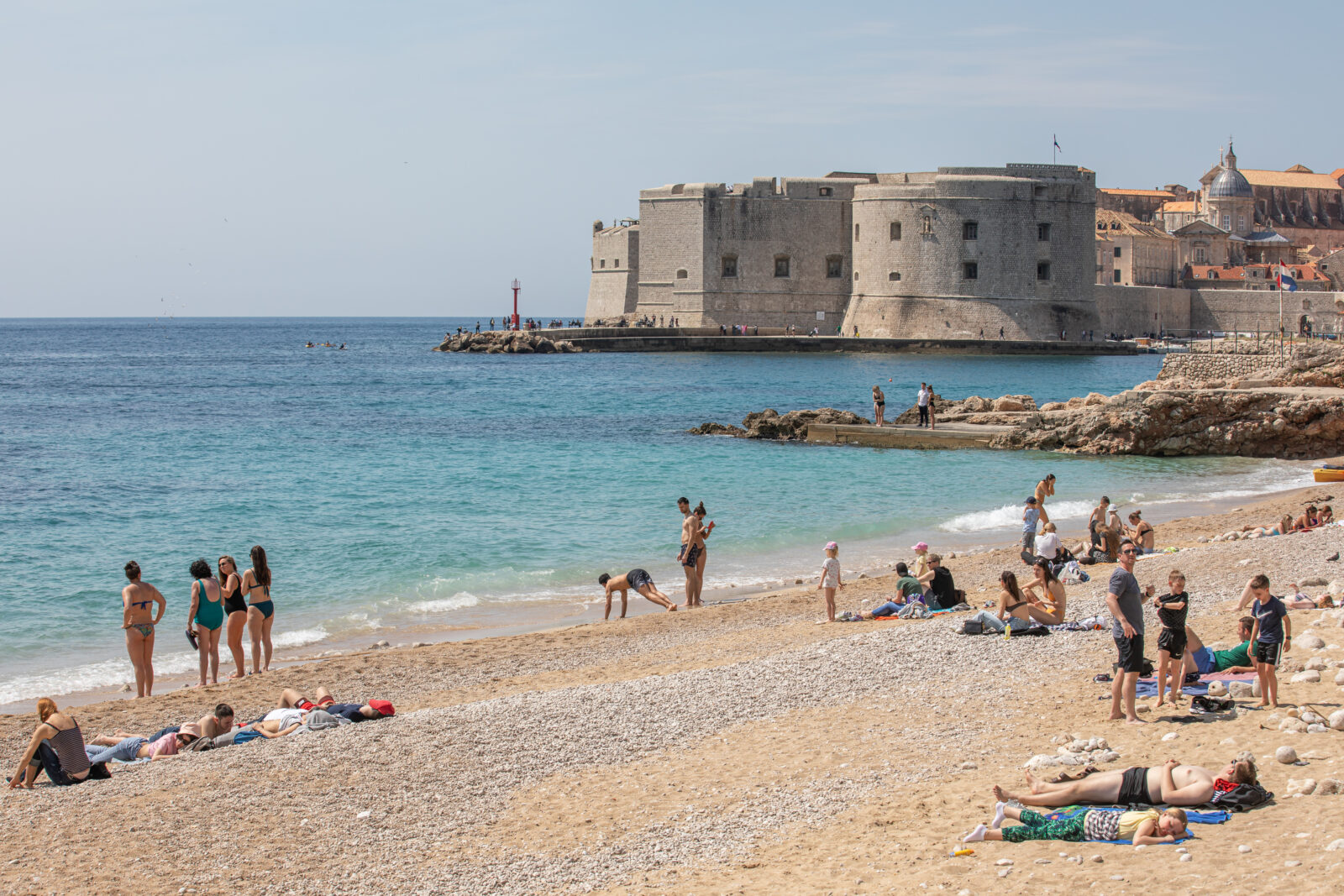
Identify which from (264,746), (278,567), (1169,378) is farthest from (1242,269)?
(264,746)

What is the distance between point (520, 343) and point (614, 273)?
15.3 ft

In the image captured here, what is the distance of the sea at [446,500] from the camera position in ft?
33.7

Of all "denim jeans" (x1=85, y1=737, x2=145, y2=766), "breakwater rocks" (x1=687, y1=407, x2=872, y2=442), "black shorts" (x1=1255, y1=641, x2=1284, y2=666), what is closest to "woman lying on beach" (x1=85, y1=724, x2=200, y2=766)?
"denim jeans" (x1=85, y1=737, x2=145, y2=766)

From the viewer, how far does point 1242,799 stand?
432 centimetres

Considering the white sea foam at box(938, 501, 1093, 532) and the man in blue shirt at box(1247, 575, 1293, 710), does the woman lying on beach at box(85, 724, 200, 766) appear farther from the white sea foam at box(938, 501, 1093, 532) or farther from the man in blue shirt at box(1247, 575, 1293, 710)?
the white sea foam at box(938, 501, 1093, 532)

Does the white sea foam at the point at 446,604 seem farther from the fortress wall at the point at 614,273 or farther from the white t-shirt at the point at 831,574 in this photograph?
the fortress wall at the point at 614,273

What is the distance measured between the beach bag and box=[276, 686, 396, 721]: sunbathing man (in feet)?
12.7

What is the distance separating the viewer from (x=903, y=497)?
15.6 meters

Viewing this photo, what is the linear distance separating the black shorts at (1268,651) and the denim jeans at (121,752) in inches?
203

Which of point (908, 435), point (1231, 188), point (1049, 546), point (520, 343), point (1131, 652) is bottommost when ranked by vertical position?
point (1049, 546)

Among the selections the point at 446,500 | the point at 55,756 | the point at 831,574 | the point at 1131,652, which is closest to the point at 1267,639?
the point at 1131,652

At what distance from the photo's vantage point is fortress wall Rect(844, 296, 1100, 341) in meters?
42.9

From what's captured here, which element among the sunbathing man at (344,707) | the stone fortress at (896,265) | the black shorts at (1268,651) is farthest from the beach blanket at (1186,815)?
the stone fortress at (896,265)

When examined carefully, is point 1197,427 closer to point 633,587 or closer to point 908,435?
point 908,435
